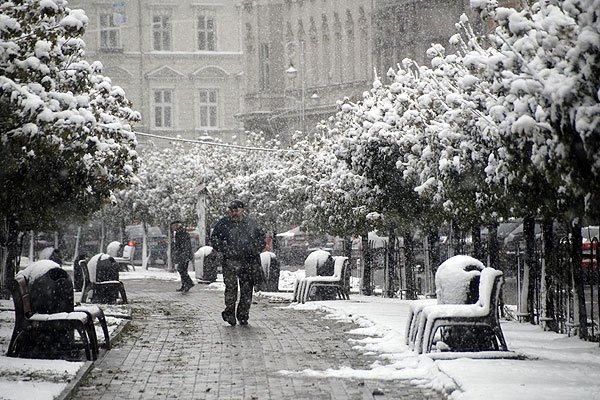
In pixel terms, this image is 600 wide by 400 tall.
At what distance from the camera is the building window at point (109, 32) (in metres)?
80.1

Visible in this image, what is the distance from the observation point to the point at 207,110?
3187 inches

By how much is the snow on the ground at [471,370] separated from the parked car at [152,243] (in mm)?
39727

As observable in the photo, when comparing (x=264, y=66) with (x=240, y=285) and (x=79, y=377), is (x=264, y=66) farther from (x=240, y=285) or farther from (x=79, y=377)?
(x=79, y=377)

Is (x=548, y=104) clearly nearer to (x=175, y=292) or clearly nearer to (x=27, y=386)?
(x=27, y=386)

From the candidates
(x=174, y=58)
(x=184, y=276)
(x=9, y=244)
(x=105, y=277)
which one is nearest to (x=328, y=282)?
(x=105, y=277)

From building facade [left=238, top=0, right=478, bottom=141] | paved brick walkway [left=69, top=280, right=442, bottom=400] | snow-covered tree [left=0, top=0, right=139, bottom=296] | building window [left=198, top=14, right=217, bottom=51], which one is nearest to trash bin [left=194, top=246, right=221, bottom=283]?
snow-covered tree [left=0, top=0, right=139, bottom=296]

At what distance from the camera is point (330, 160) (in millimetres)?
29938

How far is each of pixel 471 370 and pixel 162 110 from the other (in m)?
70.0

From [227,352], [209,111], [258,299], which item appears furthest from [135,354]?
[209,111]

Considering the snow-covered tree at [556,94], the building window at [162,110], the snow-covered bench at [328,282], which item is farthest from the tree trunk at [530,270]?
the building window at [162,110]

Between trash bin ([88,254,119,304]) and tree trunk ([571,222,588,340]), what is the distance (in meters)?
11.7

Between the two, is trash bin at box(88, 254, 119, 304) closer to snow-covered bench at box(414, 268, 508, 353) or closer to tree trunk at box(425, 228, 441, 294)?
tree trunk at box(425, 228, 441, 294)

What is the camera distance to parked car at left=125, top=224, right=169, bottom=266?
56.7 metres

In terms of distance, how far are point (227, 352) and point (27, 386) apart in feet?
12.7
